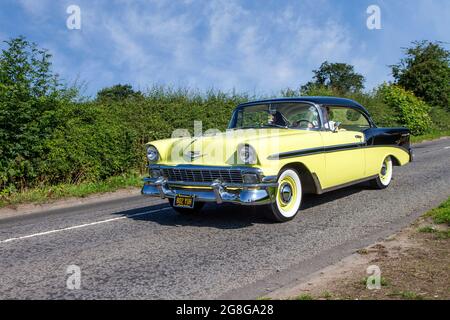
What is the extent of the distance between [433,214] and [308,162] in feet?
5.70

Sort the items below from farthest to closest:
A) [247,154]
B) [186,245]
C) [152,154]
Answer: [152,154] < [247,154] < [186,245]

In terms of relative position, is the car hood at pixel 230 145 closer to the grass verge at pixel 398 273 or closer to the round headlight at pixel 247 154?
the round headlight at pixel 247 154

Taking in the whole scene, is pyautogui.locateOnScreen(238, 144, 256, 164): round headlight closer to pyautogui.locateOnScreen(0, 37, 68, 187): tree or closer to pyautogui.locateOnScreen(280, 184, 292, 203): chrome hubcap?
pyautogui.locateOnScreen(280, 184, 292, 203): chrome hubcap

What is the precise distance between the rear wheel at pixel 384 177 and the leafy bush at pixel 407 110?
18.0 metres

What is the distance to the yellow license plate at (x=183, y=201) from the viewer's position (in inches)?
243

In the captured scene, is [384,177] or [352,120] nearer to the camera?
[352,120]

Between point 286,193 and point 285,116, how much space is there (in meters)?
1.48

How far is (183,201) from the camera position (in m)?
6.25

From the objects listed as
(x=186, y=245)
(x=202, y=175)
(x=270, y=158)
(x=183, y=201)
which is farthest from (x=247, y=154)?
(x=186, y=245)

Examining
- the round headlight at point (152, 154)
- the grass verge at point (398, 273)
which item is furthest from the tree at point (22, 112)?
the grass verge at point (398, 273)

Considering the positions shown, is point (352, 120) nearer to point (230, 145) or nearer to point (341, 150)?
point (341, 150)

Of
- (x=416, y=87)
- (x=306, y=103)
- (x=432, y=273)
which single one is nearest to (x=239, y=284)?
(x=432, y=273)

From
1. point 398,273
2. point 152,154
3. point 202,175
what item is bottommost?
point 398,273

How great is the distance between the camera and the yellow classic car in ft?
19.4
